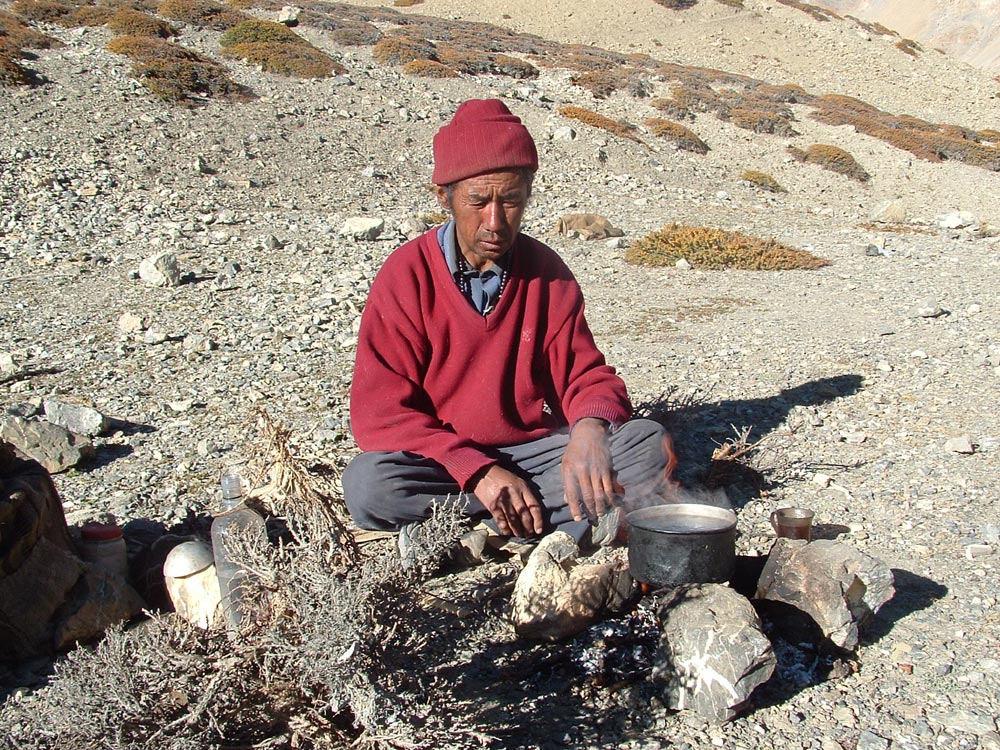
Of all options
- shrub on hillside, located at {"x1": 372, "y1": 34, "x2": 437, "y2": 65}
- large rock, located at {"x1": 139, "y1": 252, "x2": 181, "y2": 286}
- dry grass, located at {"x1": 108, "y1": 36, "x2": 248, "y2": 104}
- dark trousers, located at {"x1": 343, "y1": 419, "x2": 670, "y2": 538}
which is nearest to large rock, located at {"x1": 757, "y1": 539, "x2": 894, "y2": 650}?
dark trousers, located at {"x1": 343, "y1": 419, "x2": 670, "y2": 538}

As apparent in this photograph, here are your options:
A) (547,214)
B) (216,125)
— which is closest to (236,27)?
(216,125)

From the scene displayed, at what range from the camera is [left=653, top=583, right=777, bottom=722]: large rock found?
216 cm

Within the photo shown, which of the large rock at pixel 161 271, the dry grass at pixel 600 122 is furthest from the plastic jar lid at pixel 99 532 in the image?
the dry grass at pixel 600 122

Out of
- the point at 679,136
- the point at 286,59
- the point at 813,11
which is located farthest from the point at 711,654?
the point at 813,11

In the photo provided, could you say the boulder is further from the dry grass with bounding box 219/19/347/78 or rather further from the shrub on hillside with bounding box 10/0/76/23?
the shrub on hillside with bounding box 10/0/76/23

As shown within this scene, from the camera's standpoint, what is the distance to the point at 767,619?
2.51m

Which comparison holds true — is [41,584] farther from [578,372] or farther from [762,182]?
[762,182]

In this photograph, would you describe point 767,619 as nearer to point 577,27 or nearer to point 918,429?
point 918,429

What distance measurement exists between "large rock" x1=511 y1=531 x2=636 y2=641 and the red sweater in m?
0.39

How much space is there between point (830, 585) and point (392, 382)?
1459 millimetres

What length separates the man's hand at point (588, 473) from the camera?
106 inches

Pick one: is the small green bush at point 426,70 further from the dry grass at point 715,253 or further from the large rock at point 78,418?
the large rock at point 78,418

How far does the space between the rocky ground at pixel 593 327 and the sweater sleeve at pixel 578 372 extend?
0.65 meters

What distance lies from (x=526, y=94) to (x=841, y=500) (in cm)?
1608
